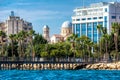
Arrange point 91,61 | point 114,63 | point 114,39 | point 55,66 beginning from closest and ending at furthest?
point 114,63, point 91,61, point 55,66, point 114,39

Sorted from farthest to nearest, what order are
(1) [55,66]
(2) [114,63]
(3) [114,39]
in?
(3) [114,39]
(1) [55,66]
(2) [114,63]

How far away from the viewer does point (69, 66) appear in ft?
547

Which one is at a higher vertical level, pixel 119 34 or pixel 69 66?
pixel 119 34

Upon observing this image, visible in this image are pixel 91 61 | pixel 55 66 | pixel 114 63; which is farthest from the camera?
pixel 55 66

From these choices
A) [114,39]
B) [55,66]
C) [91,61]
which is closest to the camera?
[91,61]

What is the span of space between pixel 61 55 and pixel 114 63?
4982cm

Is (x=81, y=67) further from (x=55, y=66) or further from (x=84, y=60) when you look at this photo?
(x=55, y=66)

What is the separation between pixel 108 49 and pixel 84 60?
104ft

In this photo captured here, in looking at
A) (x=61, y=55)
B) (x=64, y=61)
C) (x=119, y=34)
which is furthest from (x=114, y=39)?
(x=64, y=61)

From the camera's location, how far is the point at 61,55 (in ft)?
656

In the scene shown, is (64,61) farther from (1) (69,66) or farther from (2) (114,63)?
(2) (114,63)

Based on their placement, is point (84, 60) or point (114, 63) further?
point (84, 60)

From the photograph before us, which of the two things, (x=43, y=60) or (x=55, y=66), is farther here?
(x=55, y=66)

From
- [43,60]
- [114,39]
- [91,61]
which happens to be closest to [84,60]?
[91,61]
